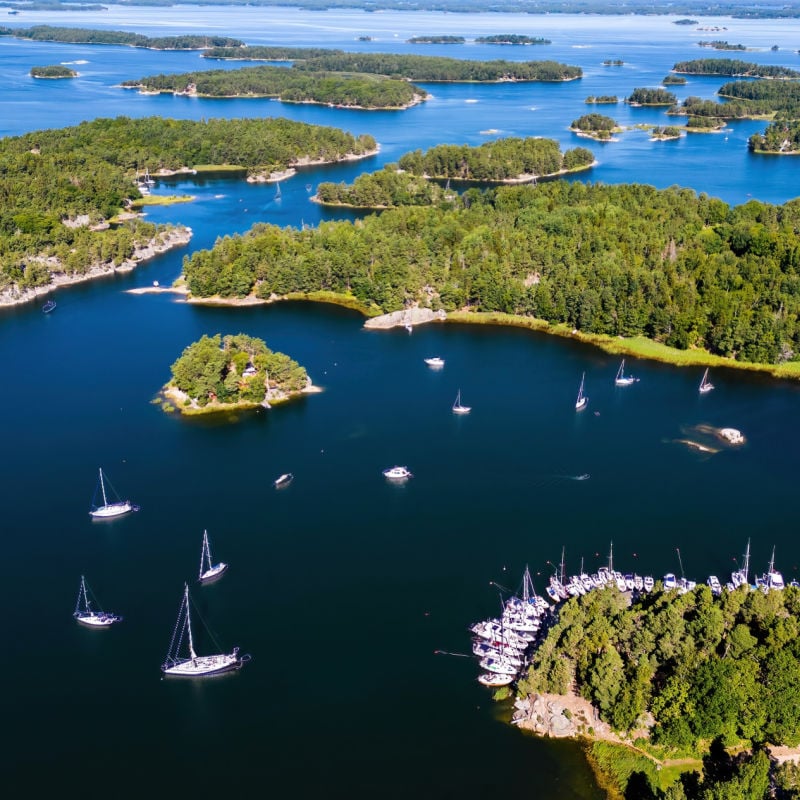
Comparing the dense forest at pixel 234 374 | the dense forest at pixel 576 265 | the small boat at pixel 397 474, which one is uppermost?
the dense forest at pixel 576 265

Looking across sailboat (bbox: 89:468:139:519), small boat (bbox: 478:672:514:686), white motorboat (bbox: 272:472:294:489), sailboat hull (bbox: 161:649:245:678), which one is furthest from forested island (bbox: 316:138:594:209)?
small boat (bbox: 478:672:514:686)

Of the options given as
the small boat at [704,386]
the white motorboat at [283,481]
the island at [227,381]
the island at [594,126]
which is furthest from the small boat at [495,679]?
the island at [594,126]

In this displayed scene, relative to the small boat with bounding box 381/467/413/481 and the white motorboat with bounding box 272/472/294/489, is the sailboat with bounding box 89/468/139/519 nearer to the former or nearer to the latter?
the white motorboat with bounding box 272/472/294/489

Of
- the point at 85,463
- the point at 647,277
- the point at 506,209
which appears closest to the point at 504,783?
the point at 85,463

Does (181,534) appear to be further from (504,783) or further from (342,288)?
(342,288)

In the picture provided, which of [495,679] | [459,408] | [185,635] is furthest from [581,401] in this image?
[185,635]

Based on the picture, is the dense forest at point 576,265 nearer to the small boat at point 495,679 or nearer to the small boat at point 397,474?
the small boat at point 397,474
